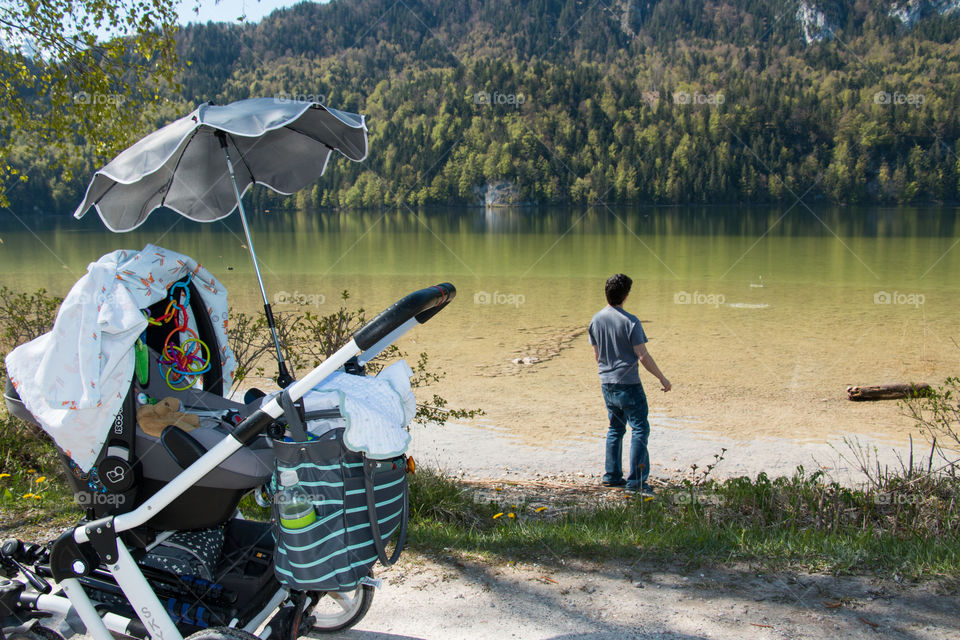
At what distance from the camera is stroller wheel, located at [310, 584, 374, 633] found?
3250mm

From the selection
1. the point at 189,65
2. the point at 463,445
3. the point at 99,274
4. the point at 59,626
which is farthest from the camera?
the point at 463,445

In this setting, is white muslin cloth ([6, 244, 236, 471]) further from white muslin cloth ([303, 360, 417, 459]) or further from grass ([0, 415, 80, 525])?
grass ([0, 415, 80, 525])

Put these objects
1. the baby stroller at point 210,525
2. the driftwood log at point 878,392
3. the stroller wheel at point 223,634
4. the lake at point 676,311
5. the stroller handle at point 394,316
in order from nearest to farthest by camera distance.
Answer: the stroller handle at point 394,316 → the baby stroller at point 210,525 → the stroller wheel at point 223,634 → the lake at point 676,311 → the driftwood log at point 878,392

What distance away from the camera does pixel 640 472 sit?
20.5 ft

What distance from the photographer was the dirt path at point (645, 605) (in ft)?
10.4

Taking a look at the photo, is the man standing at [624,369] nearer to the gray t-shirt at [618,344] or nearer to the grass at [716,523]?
the gray t-shirt at [618,344]

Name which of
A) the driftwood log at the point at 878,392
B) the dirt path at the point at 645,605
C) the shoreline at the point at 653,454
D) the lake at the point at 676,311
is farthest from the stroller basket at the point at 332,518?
the driftwood log at the point at 878,392

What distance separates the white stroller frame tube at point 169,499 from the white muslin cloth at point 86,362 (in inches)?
12.1

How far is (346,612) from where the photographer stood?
10.8 ft

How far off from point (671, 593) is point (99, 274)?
2.85 meters

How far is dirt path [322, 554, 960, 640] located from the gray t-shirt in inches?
98.2

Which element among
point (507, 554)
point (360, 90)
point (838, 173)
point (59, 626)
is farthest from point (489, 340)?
point (360, 90)

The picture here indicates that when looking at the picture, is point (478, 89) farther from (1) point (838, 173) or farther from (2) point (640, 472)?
(2) point (640, 472)

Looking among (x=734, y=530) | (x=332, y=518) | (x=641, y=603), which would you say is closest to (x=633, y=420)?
(x=734, y=530)
